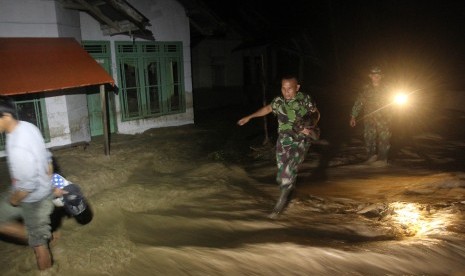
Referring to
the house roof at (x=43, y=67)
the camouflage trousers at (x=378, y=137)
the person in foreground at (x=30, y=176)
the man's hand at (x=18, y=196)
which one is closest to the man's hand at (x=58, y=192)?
the person in foreground at (x=30, y=176)

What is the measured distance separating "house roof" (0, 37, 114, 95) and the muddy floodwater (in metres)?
1.58

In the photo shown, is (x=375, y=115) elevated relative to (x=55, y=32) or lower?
lower

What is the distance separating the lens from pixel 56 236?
4.23 m

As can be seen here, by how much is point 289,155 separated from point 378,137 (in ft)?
12.1

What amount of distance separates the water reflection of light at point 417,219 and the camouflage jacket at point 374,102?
2843mm

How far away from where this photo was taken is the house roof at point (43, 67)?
7.11m

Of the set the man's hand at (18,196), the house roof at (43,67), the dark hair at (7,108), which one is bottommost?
the man's hand at (18,196)

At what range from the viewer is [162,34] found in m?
11.6

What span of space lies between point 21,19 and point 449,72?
49.0 feet

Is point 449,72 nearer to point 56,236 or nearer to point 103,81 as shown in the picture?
point 103,81

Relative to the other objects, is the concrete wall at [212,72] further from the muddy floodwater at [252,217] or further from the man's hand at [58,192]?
the man's hand at [58,192]

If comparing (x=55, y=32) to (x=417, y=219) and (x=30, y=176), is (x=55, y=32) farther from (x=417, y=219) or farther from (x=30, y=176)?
(x=417, y=219)

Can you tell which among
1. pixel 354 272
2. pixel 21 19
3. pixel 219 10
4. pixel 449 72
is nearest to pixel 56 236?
pixel 354 272

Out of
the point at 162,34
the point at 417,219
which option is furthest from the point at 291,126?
the point at 162,34
